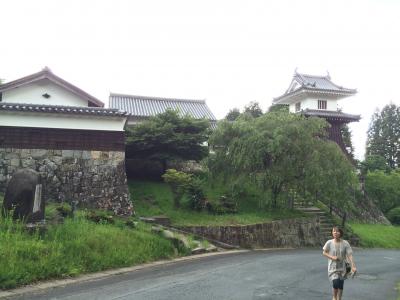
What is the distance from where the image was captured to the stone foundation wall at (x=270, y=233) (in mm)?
16547

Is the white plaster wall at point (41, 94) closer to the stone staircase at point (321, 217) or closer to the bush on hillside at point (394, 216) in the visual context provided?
the stone staircase at point (321, 217)

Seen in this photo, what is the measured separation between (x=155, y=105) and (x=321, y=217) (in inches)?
657

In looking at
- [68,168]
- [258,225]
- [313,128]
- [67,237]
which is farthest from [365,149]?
[67,237]

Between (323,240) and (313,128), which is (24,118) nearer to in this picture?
(313,128)

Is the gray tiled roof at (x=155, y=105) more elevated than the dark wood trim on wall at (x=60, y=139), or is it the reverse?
the gray tiled roof at (x=155, y=105)

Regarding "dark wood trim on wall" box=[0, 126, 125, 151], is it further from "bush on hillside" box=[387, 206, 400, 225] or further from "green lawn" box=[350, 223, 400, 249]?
"bush on hillside" box=[387, 206, 400, 225]

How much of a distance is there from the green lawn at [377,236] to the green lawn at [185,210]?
4.44 metres

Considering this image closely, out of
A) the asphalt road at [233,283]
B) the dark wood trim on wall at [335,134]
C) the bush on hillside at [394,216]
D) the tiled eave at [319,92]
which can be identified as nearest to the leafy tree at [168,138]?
the asphalt road at [233,283]

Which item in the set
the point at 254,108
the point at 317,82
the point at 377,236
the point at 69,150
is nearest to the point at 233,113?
the point at 254,108

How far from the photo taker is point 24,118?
17.1 meters

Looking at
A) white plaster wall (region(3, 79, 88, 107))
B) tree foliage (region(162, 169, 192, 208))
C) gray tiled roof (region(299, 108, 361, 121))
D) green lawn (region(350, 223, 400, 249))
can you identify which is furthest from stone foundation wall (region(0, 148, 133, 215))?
gray tiled roof (region(299, 108, 361, 121))

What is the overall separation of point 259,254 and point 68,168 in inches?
340

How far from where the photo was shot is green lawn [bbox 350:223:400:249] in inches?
884

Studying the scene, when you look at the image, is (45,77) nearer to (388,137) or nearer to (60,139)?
(60,139)
